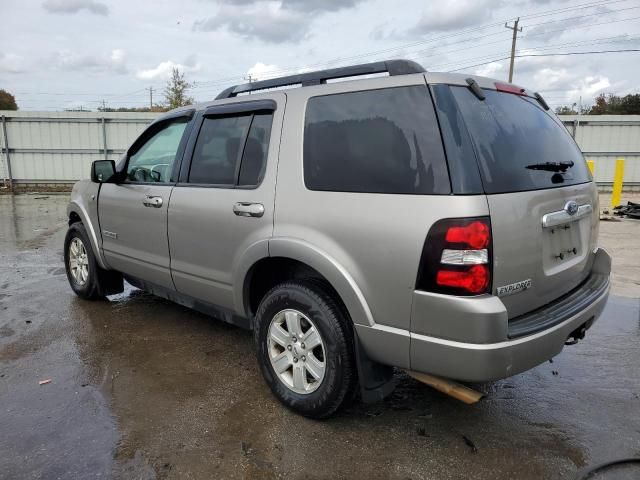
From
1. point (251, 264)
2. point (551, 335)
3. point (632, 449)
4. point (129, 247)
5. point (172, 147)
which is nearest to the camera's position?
point (551, 335)

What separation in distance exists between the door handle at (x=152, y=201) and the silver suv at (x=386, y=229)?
0.22 metres

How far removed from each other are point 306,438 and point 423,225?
1378 mm

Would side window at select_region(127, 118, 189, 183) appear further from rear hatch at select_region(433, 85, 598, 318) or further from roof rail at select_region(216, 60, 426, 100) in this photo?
rear hatch at select_region(433, 85, 598, 318)

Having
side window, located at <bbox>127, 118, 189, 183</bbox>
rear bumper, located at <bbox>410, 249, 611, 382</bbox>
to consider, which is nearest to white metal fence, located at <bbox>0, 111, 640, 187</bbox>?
side window, located at <bbox>127, 118, 189, 183</bbox>

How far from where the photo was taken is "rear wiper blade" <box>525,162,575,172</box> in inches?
104

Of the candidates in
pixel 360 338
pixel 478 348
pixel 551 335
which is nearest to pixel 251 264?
pixel 360 338

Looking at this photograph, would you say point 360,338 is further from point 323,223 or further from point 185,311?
point 185,311

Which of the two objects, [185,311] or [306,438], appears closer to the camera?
[306,438]

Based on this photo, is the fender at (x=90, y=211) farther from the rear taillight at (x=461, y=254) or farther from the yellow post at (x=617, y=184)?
the yellow post at (x=617, y=184)

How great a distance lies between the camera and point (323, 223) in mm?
2691

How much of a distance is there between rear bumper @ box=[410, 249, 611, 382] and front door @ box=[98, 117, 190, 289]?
2280 mm

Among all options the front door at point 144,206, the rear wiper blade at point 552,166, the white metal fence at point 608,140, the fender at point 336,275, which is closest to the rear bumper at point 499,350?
the fender at point 336,275

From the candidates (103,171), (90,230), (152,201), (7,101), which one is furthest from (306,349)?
(7,101)

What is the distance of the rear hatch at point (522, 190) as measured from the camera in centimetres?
232
